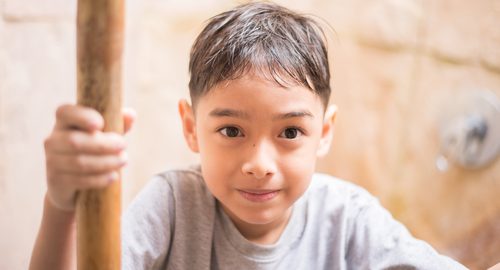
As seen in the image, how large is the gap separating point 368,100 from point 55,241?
1.05 m

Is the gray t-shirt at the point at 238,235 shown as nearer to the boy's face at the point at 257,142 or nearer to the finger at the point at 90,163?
the boy's face at the point at 257,142

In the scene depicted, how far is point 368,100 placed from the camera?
161cm

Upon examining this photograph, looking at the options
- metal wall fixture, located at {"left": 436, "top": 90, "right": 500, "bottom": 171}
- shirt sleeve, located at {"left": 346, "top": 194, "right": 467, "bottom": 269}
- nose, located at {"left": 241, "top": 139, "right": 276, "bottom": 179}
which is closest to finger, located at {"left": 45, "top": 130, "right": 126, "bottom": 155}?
nose, located at {"left": 241, "top": 139, "right": 276, "bottom": 179}

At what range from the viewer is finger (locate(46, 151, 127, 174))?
22.5 inches

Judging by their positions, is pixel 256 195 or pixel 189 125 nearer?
pixel 256 195

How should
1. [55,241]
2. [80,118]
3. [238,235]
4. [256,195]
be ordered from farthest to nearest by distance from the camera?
1. [238,235]
2. [256,195]
3. [55,241]
4. [80,118]

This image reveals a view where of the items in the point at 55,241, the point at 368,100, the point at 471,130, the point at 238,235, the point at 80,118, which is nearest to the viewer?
the point at 80,118

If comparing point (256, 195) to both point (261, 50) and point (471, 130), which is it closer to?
point (261, 50)

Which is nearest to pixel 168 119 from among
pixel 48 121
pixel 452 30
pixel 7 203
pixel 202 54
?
pixel 48 121

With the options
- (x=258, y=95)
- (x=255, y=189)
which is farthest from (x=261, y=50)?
(x=255, y=189)

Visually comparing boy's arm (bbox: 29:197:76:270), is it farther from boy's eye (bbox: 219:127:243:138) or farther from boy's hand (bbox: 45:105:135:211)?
boy's eye (bbox: 219:127:243:138)

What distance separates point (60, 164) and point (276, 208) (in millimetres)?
329

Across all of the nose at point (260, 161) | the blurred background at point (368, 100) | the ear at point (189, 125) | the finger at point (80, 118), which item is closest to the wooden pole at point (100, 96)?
the finger at point (80, 118)

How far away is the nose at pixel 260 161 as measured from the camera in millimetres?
779
